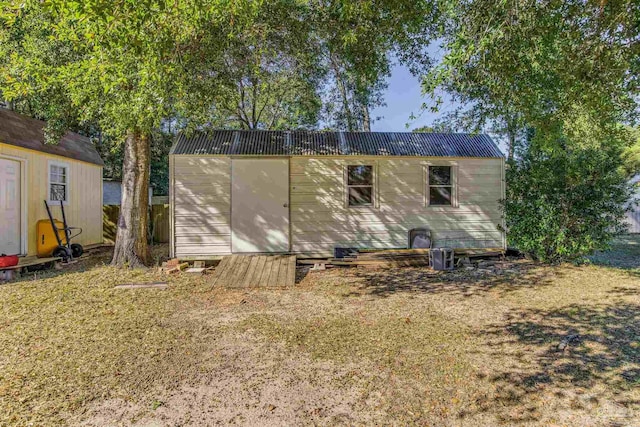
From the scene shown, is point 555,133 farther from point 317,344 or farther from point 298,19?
point 317,344

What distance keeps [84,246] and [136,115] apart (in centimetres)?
589

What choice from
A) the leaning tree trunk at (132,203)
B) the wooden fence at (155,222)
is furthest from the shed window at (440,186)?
the wooden fence at (155,222)

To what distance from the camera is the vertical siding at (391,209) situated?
768 cm

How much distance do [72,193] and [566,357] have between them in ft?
34.9

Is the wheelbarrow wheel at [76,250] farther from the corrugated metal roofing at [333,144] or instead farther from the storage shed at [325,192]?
the corrugated metal roofing at [333,144]

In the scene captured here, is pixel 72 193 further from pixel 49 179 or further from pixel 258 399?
pixel 258 399

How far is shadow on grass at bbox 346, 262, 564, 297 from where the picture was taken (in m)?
5.56

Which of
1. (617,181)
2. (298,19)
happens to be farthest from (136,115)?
(617,181)

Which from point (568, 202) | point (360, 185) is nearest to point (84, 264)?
point (360, 185)

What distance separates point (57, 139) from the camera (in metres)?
7.41

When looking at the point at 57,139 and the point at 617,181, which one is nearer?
the point at 617,181

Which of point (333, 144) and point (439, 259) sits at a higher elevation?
point (333, 144)

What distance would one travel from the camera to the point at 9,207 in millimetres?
6867

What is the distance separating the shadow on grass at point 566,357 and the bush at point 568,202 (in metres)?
2.79
